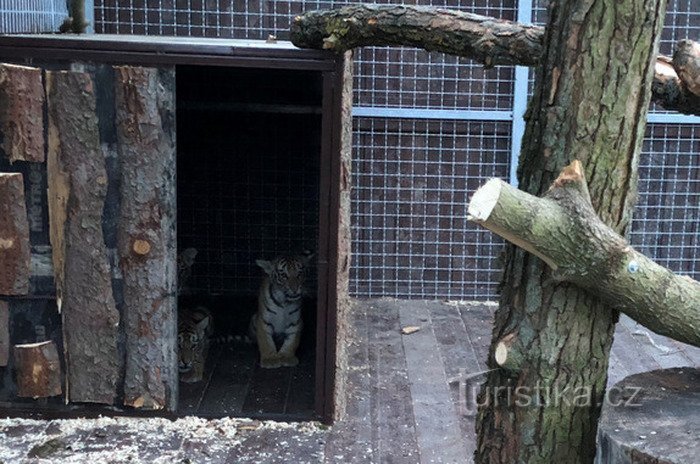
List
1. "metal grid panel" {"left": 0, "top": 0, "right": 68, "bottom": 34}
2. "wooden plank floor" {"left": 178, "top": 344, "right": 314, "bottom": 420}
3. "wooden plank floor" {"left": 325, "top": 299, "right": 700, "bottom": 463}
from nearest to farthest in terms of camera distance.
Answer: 1. "wooden plank floor" {"left": 325, "top": 299, "right": 700, "bottom": 463}
2. "metal grid panel" {"left": 0, "top": 0, "right": 68, "bottom": 34}
3. "wooden plank floor" {"left": 178, "top": 344, "right": 314, "bottom": 420}

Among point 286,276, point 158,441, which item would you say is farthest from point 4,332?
point 286,276

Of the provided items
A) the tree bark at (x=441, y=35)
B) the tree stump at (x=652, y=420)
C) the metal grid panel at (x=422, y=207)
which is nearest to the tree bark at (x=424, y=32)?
the tree bark at (x=441, y=35)

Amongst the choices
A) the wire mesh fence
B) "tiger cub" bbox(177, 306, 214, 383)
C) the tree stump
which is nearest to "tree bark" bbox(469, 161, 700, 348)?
the tree stump

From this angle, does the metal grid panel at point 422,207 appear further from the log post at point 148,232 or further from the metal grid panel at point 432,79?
the log post at point 148,232

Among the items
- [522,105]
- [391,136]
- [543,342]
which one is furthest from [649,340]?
[543,342]

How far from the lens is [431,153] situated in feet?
19.6

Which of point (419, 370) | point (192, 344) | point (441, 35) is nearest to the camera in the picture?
point (441, 35)

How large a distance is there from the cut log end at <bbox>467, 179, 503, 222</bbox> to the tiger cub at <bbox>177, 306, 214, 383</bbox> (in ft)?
9.11

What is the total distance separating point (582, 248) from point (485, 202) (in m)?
0.29

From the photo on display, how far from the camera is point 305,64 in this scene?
3754 millimetres

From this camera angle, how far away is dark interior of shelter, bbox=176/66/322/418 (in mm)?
5445

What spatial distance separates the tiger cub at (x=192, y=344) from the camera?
4.67 metres

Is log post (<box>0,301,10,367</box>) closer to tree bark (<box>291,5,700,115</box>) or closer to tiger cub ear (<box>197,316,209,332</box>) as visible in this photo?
tiger cub ear (<box>197,316,209,332</box>)

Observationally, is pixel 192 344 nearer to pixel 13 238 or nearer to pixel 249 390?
pixel 249 390
